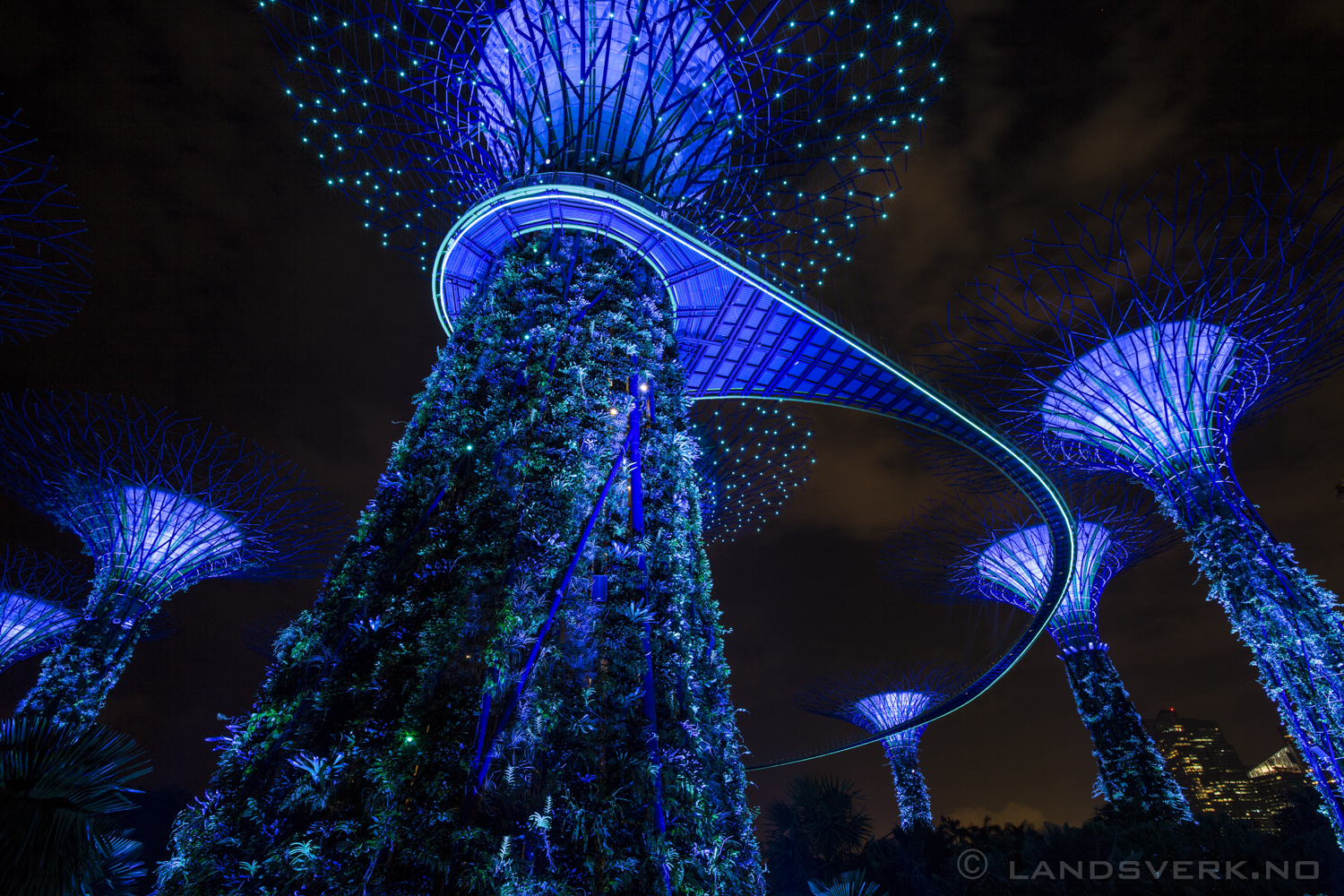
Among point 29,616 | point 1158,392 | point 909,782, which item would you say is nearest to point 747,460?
point 1158,392

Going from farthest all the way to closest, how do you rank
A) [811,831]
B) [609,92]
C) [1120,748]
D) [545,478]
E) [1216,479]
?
1. [811,831]
2. [1120,748]
3. [1216,479]
4. [609,92]
5. [545,478]

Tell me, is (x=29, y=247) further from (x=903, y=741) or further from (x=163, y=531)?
(x=903, y=741)

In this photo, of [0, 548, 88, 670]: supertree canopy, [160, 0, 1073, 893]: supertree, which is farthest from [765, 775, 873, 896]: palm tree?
[0, 548, 88, 670]: supertree canopy

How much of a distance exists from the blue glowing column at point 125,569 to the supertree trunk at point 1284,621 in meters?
24.9

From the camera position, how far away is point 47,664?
14.5 m

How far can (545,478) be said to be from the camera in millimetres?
6500

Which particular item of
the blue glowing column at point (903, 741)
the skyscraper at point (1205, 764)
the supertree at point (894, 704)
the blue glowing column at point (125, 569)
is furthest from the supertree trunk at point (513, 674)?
the skyscraper at point (1205, 764)

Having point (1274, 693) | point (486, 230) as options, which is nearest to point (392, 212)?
point (486, 230)

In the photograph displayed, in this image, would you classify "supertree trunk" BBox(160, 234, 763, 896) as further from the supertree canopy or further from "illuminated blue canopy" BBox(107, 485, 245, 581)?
the supertree canopy

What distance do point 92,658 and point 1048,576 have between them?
29.7 metres

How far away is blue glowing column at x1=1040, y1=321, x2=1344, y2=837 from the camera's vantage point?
33.0 ft

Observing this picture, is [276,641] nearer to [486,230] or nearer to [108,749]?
[108,749]

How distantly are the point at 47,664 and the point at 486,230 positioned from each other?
16.2m

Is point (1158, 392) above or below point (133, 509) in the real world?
above
